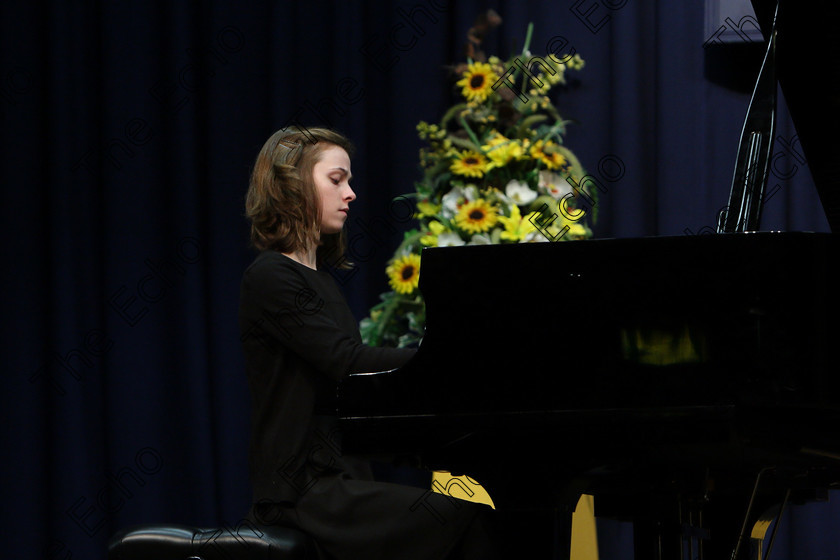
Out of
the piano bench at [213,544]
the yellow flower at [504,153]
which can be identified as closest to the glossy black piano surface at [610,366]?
the piano bench at [213,544]

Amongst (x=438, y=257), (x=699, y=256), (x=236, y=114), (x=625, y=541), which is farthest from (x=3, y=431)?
(x=699, y=256)

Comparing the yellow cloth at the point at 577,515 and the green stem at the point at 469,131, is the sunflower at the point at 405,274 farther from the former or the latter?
the yellow cloth at the point at 577,515

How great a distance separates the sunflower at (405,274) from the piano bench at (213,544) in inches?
49.4

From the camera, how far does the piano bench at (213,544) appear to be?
188 centimetres

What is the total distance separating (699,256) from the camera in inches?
65.3

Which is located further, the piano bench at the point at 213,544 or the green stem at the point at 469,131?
the green stem at the point at 469,131

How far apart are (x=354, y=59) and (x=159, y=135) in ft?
2.72

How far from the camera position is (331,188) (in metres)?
2.28

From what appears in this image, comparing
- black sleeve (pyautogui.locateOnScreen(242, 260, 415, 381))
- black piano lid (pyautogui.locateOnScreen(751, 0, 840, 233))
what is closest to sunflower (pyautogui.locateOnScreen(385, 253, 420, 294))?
black sleeve (pyautogui.locateOnScreen(242, 260, 415, 381))

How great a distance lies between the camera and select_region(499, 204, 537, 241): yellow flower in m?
3.00

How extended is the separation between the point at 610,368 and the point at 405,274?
60.5 inches

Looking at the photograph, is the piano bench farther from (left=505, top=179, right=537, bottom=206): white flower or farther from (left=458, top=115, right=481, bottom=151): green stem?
(left=458, top=115, right=481, bottom=151): green stem

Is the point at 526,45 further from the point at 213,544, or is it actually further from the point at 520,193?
the point at 213,544

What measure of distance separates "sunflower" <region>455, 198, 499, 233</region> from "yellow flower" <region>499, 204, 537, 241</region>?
0.11ft
